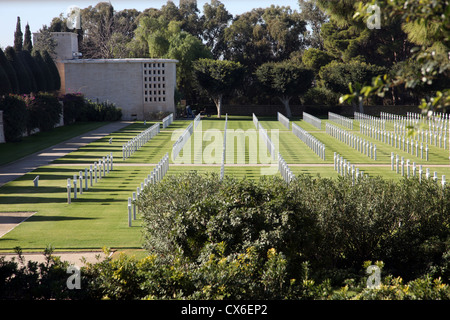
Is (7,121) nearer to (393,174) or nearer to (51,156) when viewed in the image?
(51,156)

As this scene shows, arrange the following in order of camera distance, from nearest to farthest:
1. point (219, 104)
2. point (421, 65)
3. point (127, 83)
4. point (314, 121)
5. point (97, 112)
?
point (421, 65) < point (314, 121) < point (97, 112) < point (127, 83) < point (219, 104)

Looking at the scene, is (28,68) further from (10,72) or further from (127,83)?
(127,83)

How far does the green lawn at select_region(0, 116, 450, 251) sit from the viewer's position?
13234mm

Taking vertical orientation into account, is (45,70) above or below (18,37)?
below

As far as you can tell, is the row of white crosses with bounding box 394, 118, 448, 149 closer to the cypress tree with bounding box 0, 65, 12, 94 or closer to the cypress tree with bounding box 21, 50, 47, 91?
the cypress tree with bounding box 0, 65, 12, 94

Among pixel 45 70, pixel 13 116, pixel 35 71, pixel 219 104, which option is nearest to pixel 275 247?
pixel 13 116

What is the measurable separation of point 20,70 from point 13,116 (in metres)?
8.59

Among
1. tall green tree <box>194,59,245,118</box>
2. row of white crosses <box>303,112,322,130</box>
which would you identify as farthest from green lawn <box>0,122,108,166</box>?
row of white crosses <box>303,112,322,130</box>

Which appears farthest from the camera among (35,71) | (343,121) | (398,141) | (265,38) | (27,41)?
(265,38)

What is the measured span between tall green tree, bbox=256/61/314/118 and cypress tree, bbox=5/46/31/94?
25.6 metres

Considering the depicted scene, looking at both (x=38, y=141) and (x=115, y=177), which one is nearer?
(x=115, y=177)

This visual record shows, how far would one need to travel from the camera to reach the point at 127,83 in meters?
55.7

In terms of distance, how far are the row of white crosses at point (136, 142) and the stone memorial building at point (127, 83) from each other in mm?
15686
